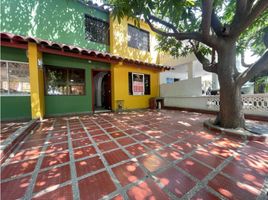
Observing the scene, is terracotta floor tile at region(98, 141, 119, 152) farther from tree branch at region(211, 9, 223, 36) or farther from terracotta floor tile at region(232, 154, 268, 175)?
tree branch at region(211, 9, 223, 36)

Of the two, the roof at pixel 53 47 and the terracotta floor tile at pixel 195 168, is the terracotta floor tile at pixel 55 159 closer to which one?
the terracotta floor tile at pixel 195 168

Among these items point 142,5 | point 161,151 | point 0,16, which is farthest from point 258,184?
point 0,16

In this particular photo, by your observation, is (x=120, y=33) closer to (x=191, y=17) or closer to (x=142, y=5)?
(x=191, y=17)

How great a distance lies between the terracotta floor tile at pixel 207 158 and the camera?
230cm

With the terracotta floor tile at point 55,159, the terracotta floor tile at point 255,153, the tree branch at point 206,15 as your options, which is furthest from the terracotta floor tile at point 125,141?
the tree branch at point 206,15

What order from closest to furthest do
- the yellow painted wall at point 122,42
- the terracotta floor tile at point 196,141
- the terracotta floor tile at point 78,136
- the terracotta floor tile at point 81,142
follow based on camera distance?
the terracotta floor tile at point 81,142 < the terracotta floor tile at point 196,141 < the terracotta floor tile at point 78,136 < the yellow painted wall at point 122,42

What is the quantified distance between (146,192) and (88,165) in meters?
1.06

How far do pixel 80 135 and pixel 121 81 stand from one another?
502 cm

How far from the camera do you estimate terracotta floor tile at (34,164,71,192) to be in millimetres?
1762

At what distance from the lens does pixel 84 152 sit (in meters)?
2.71

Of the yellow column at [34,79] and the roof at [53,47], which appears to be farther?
the yellow column at [34,79]

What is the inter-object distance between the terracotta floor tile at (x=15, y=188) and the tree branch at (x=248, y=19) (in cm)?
521

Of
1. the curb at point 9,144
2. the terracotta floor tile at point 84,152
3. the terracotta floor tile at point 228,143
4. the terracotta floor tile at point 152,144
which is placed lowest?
the terracotta floor tile at point 228,143

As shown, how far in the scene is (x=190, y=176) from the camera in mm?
1949
